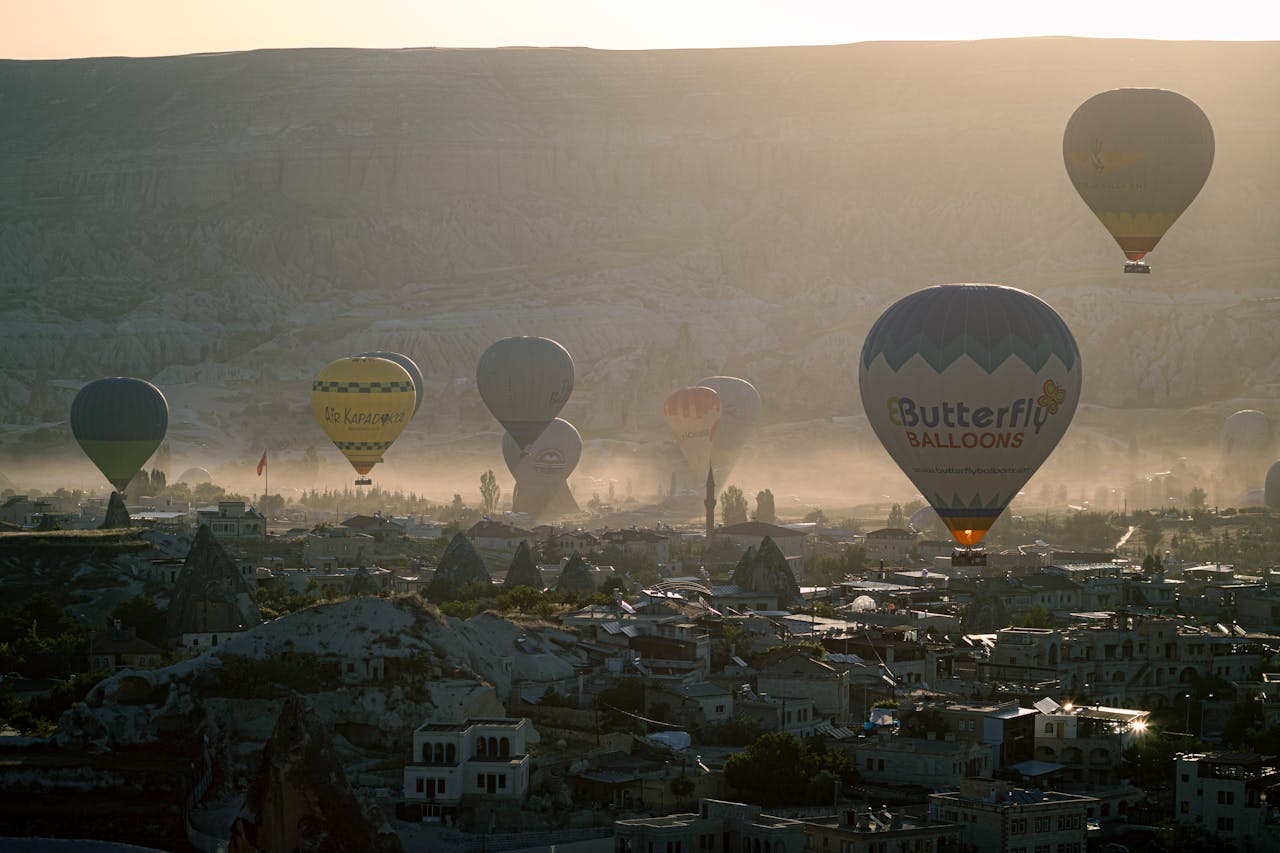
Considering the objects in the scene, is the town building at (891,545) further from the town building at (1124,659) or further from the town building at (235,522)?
the town building at (1124,659)

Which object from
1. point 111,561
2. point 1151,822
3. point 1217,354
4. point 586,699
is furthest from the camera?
point 1217,354

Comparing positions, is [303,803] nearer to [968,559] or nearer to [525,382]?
[968,559]

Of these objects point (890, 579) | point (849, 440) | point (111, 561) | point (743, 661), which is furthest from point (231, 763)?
point (849, 440)

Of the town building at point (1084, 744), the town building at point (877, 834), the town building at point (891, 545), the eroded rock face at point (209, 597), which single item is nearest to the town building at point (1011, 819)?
the town building at point (877, 834)

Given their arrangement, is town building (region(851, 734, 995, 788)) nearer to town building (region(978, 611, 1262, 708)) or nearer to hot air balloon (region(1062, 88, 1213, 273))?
town building (region(978, 611, 1262, 708))

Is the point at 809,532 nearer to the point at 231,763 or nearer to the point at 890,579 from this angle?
the point at 890,579

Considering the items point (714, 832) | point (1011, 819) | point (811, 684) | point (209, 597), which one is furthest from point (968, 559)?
point (209, 597)
